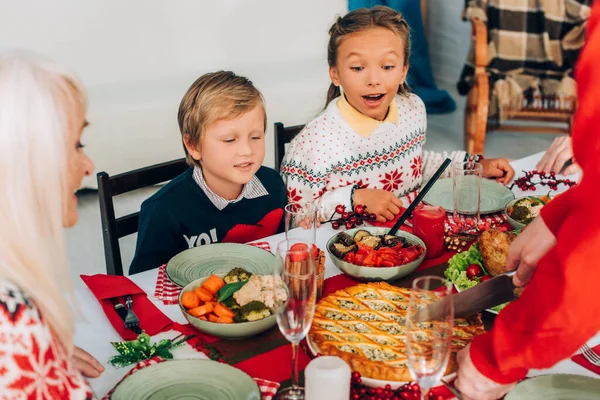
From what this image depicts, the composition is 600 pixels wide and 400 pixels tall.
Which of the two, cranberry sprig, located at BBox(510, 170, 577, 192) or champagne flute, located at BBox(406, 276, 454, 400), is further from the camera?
cranberry sprig, located at BBox(510, 170, 577, 192)

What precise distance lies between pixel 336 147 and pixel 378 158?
0.55 feet

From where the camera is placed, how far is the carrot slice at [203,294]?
1392 millimetres

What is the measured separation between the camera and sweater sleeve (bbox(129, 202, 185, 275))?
1.88 metres

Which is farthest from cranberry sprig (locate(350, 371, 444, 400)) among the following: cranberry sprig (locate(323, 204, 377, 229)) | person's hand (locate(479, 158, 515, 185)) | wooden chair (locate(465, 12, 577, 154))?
wooden chair (locate(465, 12, 577, 154))

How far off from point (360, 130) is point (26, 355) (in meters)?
1.56

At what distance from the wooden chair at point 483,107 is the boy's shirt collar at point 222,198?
2.35 m

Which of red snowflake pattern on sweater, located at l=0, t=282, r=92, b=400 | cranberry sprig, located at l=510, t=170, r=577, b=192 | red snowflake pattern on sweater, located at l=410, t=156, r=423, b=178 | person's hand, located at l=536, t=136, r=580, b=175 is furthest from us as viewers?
red snowflake pattern on sweater, located at l=410, t=156, r=423, b=178

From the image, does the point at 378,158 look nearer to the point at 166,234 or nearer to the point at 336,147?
the point at 336,147

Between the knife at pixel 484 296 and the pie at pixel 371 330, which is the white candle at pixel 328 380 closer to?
the pie at pixel 371 330

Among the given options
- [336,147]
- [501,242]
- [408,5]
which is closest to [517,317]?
[501,242]

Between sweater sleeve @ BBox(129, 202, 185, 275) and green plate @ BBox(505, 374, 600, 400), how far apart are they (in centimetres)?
106

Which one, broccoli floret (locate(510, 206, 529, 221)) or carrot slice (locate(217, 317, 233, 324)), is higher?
carrot slice (locate(217, 317, 233, 324))

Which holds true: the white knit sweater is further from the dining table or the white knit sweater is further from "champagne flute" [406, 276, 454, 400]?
"champagne flute" [406, 276, 454, 400]

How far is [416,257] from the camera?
1597mm
